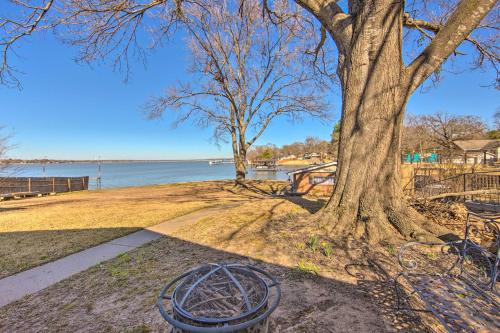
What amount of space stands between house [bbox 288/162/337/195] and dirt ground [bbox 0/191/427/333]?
1649 centimetres

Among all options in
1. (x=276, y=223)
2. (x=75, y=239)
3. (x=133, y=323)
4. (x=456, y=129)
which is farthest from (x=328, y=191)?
(x=456, y=129)

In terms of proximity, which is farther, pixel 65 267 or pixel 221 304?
pixel 65 267

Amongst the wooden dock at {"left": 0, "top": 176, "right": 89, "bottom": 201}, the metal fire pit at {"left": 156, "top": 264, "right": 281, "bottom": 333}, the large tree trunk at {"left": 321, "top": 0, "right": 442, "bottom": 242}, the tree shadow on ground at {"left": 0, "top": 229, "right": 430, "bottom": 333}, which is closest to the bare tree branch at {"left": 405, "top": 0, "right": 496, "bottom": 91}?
the large tree trunk at {"left": 321, "top": 0, "right": 442, "bottom": 242}

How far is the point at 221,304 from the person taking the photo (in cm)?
190

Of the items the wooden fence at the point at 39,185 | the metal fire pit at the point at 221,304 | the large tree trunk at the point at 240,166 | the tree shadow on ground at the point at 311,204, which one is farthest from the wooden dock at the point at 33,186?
the metal fire pit at the point at 221,304

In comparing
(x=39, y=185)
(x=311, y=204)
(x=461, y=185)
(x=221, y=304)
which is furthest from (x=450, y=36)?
(x=39, y=185)

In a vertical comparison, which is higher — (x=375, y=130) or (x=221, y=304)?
(x=375, y=130)

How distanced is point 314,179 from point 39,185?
80.2 ft

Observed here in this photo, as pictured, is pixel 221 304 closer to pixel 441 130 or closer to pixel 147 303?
pixel 147 303

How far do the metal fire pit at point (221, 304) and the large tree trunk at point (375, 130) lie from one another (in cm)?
331

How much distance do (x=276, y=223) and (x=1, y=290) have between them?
4.88 metres

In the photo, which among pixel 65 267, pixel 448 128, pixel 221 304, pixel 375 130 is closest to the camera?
pixel 221 304

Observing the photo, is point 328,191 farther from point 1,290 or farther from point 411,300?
point 1,290

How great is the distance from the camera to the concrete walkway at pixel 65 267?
3.57m
